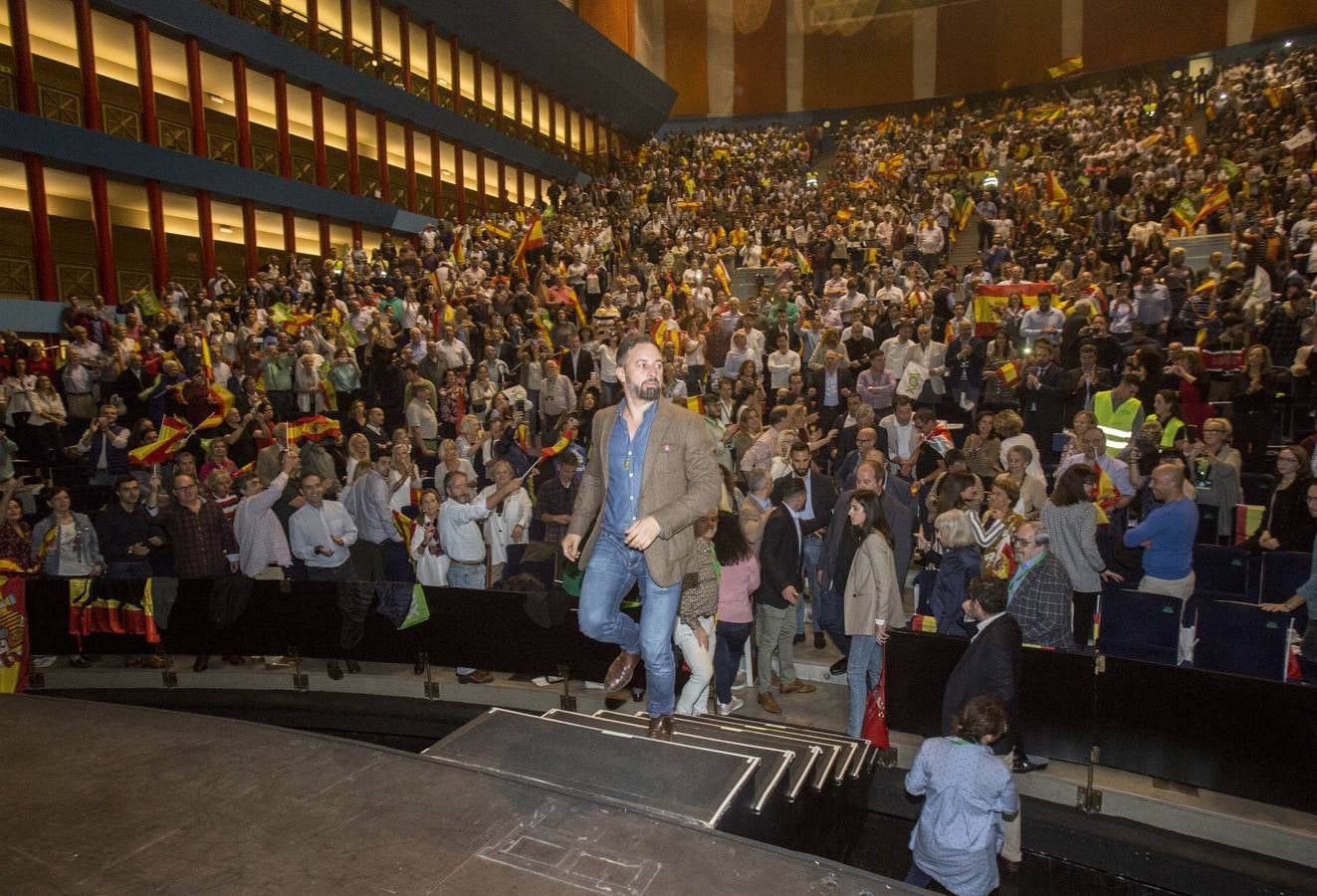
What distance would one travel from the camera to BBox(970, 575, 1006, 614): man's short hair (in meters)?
5.39

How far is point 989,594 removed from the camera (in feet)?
17.7

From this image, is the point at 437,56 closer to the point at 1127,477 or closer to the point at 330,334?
Answer: the point at 330,334

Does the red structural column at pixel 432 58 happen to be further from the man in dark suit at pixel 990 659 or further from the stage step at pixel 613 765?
the stage step at pixel 613 765

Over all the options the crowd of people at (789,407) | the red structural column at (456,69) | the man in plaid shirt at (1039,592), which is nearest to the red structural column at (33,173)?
the crowd of people at (789,407)

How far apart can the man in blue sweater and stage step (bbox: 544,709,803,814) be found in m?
3.84

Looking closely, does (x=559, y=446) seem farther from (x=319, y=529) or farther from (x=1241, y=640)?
(x=1241, y=640)

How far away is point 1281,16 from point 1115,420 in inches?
1351

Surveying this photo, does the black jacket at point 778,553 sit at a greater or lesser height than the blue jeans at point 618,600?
lesser

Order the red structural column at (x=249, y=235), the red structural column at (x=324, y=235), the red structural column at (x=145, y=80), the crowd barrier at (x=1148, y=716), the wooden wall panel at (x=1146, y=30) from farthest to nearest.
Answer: the wooden wall panel at (x=1146, y=30) → the red structural column at (x=324, y=235) → the red structural column at (x=249, y=235) → the red structural column at (x=145, y=80) → the crowd barrier at (x=1148, y=716)

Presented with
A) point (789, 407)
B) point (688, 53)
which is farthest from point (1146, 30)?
point (789, 407)

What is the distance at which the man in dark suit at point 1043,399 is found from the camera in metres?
10.3

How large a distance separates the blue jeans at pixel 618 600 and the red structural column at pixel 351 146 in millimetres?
25845

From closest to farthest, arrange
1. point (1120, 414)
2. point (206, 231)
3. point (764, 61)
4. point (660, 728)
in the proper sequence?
point (660, 728) → point (1120, 414) → point (206, 231) → point (764, 61)

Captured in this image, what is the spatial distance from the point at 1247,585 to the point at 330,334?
13071 mm
